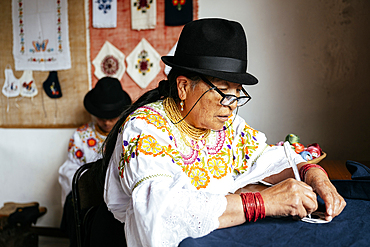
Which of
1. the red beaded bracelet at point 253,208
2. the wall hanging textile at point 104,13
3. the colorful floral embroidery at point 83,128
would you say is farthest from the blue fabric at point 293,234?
the wall hanging textile at point 104,13

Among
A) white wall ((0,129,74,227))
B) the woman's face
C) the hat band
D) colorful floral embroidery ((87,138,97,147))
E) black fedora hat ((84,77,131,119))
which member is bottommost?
white wall ((0,129,74,227))

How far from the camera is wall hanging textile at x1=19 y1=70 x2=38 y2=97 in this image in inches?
126

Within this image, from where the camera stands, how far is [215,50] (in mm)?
1179

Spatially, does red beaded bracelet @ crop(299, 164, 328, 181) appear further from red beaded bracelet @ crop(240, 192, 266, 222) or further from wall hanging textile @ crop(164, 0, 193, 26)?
wall hanging textile @ crop(164, 0, 193, 26)

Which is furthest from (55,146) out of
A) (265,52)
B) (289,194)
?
(289,194)

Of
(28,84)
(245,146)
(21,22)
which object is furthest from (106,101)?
(245,146)

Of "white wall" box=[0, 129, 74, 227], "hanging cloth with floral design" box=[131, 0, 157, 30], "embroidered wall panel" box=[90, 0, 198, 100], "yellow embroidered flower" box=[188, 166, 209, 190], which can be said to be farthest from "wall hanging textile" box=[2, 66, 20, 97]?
"yellow embroidered flower" box=[188, 166, 209, 190]

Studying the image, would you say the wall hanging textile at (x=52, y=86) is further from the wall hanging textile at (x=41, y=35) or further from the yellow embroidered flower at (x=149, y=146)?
the yellow embroidered flower at (x=149, y=146)

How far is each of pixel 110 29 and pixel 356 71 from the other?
214 centimetres

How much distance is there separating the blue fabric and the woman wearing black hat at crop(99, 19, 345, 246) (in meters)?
0.03

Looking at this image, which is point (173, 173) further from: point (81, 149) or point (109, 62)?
point (109, 62)

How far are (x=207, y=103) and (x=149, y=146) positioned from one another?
30 cm

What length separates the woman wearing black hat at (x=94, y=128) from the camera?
8.61 feet

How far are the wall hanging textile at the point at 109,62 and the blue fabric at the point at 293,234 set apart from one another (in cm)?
230
